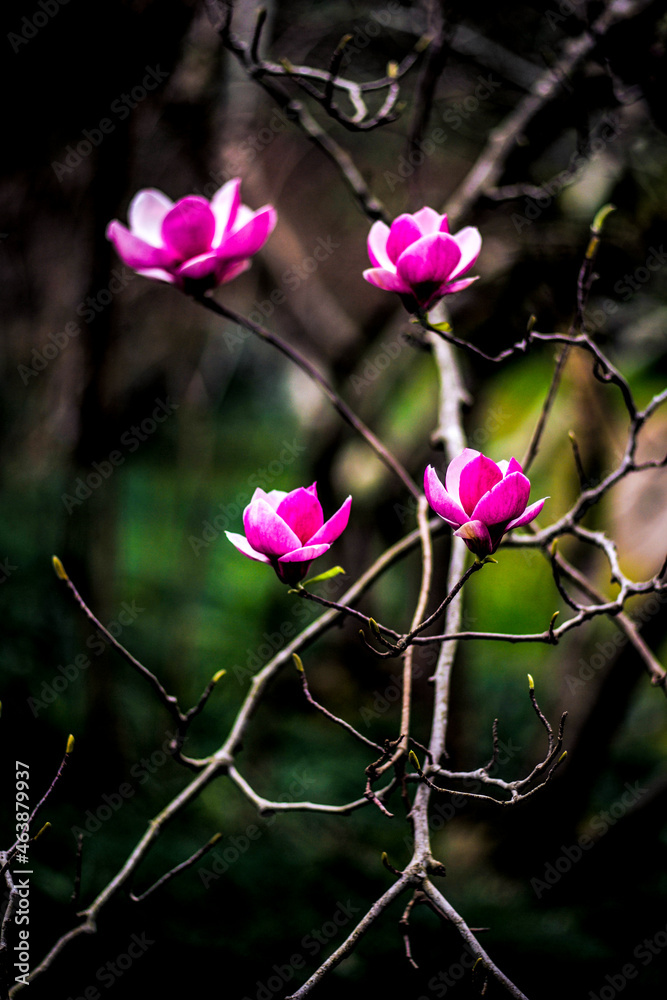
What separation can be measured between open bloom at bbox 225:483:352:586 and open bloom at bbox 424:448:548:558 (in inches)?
3.6

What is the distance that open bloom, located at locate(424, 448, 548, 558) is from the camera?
587 millimetres

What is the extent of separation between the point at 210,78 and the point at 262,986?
253cm

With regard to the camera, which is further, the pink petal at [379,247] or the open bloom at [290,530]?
the pink petal at [379,247]

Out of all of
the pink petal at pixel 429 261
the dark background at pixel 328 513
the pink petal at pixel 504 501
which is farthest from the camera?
the dark background at pixel 328 513

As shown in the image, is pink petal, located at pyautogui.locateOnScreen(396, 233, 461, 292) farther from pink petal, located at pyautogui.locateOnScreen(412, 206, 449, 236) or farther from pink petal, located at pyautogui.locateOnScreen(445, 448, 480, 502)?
pink petal, located at pyautogui.locateOnScreen(445, 448, 480, 502)

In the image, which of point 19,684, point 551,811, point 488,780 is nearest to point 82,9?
point 19,684

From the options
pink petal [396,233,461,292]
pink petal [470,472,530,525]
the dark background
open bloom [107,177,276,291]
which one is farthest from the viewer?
the dark background

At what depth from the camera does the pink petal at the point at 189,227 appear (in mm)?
818

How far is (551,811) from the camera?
1950 millimetres

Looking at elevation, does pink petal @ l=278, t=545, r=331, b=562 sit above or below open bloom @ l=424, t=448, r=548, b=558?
below

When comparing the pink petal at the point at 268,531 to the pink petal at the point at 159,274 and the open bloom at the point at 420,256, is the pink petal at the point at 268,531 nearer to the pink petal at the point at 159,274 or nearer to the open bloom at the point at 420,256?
the open bloom at the point at 420,256

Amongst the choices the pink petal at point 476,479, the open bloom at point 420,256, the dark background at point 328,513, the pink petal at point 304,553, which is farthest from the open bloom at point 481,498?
the dark background at point 328,513

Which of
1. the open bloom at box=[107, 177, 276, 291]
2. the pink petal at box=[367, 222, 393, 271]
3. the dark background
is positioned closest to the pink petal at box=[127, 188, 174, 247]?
the open bloom at box=[107, 177, 276, 291]

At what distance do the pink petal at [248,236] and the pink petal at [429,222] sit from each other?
0.19m
